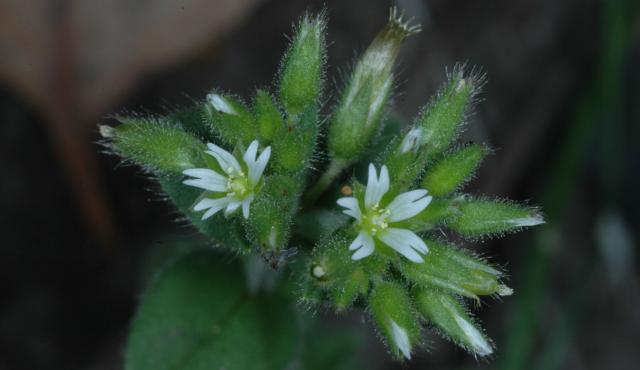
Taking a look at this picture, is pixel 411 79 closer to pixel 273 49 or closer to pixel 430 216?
pixel 273 49

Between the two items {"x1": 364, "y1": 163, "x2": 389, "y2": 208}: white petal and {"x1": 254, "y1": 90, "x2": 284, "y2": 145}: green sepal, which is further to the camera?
{"x1": 254, "y1": 90, "x2": 284, "y2": 145}: green sepal

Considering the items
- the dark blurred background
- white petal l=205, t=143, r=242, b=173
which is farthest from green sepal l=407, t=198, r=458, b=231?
the dark blurred background

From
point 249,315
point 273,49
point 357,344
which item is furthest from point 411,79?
point 249,315

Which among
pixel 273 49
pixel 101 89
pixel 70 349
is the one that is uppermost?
pixel 101 89

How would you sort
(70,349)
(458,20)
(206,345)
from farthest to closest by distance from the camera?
1. (458,20)
2. (70,349)
3. (206,345)

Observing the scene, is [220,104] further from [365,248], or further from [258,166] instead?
[365,248]

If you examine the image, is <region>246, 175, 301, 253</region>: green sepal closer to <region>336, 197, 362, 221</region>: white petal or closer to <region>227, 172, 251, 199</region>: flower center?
<region>227, 172, 251, 199</region>: flower center

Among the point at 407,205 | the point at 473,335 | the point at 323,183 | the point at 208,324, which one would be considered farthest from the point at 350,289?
the point at 208,324
